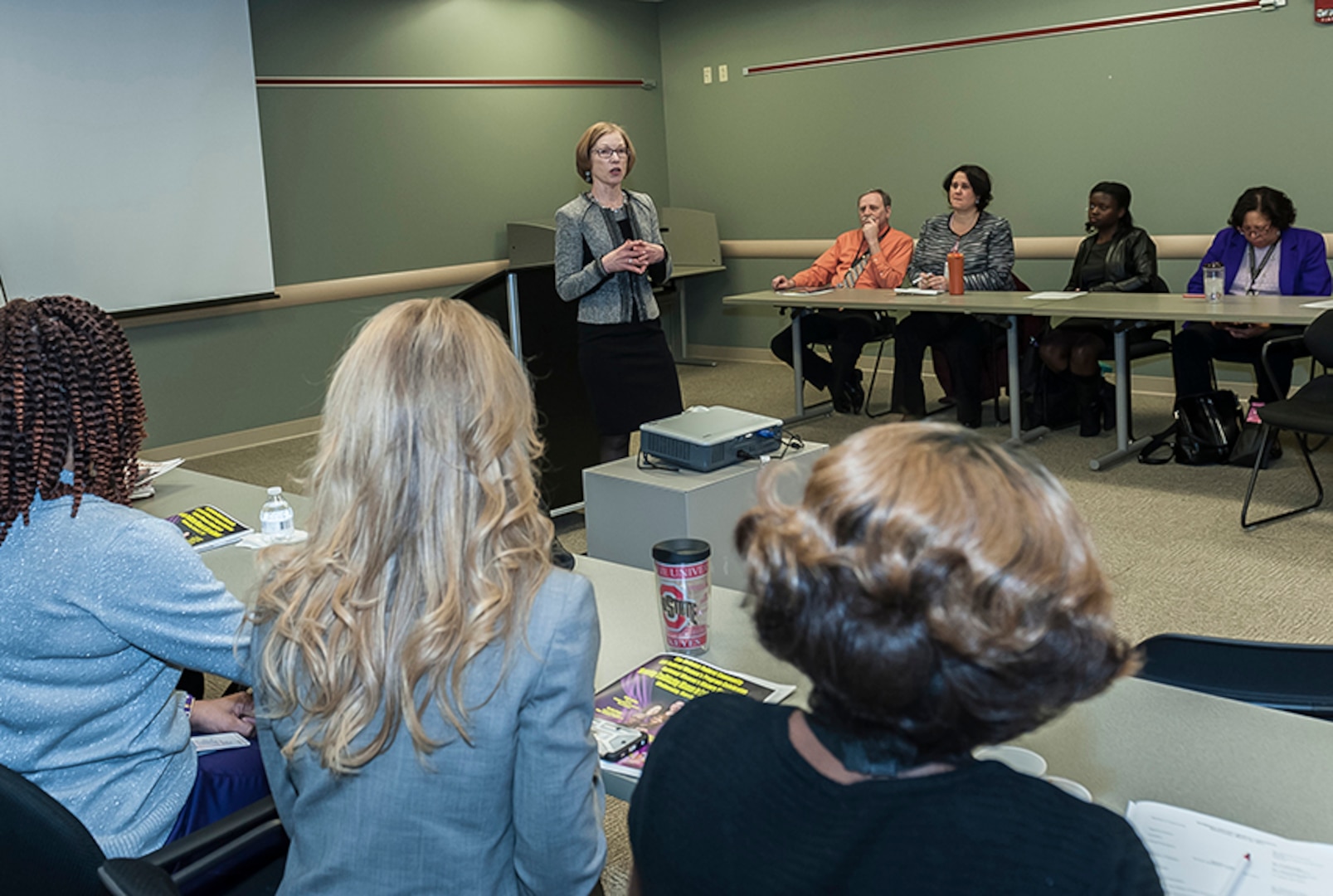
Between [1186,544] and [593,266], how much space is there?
2.23m

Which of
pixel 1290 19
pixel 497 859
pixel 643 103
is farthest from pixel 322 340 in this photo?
pixel 497 859

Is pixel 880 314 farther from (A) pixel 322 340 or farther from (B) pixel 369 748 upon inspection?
(B) pixel 369 748

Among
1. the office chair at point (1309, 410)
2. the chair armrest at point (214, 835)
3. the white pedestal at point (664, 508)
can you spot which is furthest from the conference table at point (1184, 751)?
the office chair at point (1309, 410)

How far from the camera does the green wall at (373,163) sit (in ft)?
20.6

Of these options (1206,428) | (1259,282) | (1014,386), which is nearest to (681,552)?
(1206,428)

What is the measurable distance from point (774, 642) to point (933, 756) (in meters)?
0.14

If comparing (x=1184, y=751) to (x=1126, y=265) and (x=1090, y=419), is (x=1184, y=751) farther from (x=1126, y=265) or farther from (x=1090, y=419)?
(x=1126, y=265)

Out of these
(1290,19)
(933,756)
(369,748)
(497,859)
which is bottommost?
(497,859)

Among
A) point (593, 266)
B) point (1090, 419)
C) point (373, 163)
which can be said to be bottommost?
point (1090, 419)

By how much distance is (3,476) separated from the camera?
1.48m

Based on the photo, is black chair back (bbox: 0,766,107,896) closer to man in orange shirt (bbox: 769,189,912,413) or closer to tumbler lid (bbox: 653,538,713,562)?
tumbler lid (bbox: 653,538,713,562)

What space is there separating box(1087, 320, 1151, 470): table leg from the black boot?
1.22 ft

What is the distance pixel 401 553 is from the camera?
4.04ft

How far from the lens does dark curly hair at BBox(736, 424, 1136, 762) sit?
792 millimetres
